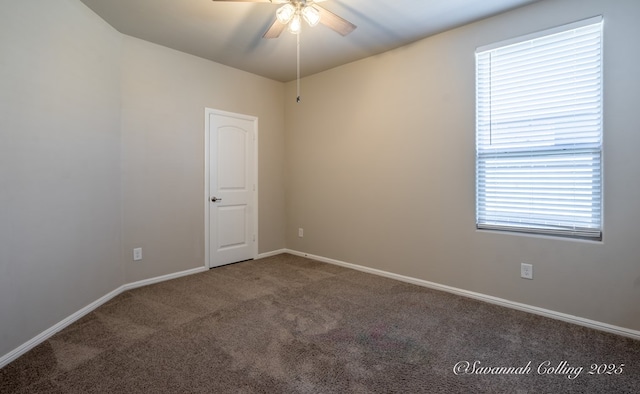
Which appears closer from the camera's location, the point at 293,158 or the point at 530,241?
the point at 530,241

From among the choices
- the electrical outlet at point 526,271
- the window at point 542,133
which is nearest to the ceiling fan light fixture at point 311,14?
the window at point 542,133

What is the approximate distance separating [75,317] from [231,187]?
217 cm

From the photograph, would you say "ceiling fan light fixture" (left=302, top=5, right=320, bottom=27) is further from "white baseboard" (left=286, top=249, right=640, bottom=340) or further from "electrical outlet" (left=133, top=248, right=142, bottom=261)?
"electrical outlet" (left=133, top=248, right=142, bottom=261)

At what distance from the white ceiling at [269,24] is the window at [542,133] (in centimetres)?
47

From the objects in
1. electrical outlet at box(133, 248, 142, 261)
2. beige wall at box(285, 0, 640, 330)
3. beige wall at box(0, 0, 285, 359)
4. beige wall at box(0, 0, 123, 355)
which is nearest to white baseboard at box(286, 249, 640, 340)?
beige wall at box(285, 0, 640, 330)

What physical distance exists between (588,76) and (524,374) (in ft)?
7.47

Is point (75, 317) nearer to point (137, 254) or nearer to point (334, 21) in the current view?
point (137, 254)

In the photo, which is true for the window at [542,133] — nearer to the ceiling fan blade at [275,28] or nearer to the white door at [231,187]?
the ceiling fan blade at [275,28]

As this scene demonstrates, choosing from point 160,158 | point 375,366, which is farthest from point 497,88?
point 160,158

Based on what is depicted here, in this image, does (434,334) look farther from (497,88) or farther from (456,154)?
(497,88)

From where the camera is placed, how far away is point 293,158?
4.73m

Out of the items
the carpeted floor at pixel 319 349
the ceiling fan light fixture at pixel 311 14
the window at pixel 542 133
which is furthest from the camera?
the window at pixel 542 133

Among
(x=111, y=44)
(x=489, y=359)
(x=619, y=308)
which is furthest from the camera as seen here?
(x=111, y=44)

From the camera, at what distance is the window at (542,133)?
2.37m
